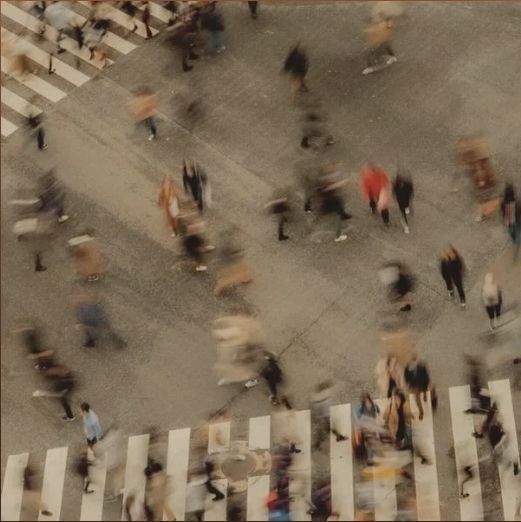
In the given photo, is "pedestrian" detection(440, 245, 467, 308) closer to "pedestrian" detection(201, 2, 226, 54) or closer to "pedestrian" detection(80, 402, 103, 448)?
"pedestrian" detection(80, 402, 103, 448)

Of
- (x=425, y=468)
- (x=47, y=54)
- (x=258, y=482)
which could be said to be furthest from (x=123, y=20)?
(x=425, y=468)

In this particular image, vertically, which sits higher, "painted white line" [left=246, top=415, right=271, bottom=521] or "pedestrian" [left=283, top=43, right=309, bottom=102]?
"pedestrian" [left=283, top=43, right=309, bottom=102]

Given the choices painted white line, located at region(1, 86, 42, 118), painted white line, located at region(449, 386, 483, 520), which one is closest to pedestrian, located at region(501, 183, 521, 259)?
painted white line, located at region(449, 386, 483, 520)

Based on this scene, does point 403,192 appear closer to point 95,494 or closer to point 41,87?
point 95,494

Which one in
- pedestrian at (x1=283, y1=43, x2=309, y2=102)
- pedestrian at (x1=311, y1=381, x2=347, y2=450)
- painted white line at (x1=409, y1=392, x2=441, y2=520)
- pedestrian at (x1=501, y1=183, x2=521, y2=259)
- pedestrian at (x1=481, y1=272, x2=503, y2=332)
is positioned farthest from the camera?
pedestrian at (x1=283, y1=43, x2=309, y2=102)

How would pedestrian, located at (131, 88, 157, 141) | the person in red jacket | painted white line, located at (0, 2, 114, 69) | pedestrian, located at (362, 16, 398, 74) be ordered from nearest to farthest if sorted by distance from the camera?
the person in red jacket, pedestrian, located at (131, 88, 157, 141), pedestrian, located at (362, 16, 398, 74), painted white line, located at (0, 2, 114, 69)

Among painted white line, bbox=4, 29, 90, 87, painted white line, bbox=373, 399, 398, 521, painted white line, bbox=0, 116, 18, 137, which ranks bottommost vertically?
painted white line, bbox=373, 399, 398, 521

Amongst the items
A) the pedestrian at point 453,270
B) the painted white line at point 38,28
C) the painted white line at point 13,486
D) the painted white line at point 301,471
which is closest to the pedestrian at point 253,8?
the painted white line at point 38,28

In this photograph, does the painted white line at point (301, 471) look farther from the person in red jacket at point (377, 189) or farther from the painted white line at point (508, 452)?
the person in red jacket at point (377, 189)
